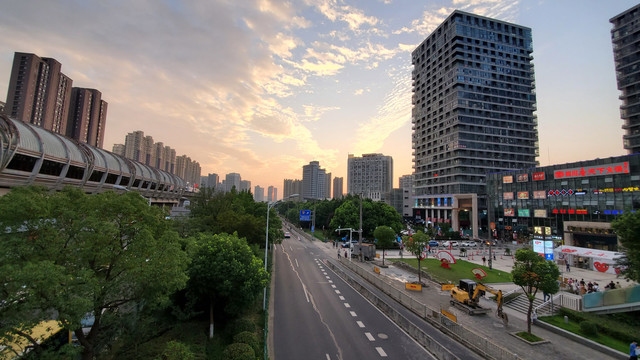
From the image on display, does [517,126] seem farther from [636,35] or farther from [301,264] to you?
[301,264]

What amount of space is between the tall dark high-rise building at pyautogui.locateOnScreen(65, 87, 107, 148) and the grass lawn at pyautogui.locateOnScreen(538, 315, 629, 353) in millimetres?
186203

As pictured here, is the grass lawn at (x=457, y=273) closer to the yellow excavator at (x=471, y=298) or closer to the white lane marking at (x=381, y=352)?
the yellow excavator at (x=471, y=298)

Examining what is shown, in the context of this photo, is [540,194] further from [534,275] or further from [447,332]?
[447,332]

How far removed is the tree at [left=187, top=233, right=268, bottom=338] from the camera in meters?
17.7

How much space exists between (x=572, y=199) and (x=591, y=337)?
59.0 metres

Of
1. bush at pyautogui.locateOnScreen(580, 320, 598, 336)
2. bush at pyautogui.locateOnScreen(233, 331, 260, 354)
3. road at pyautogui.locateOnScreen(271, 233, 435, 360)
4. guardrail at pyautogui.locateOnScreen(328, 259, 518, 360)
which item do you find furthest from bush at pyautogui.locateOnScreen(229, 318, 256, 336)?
bush at pyautogui.locateOnScreen(580, 320, 598, 336)

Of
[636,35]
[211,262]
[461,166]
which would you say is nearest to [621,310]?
[211,262]

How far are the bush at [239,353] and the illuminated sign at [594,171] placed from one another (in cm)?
7512

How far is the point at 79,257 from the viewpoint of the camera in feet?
33.1

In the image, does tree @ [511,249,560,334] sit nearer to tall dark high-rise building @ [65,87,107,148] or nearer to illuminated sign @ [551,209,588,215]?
illuminated sign @ [551,209,588,215]

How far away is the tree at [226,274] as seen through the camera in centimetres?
1772

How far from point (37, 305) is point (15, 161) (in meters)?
39.3

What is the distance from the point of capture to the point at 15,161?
3431cm

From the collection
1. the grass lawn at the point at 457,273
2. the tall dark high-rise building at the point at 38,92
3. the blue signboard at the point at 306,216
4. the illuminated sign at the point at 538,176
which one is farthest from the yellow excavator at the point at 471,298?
the tall dark high-rise building at the point at 38,92
